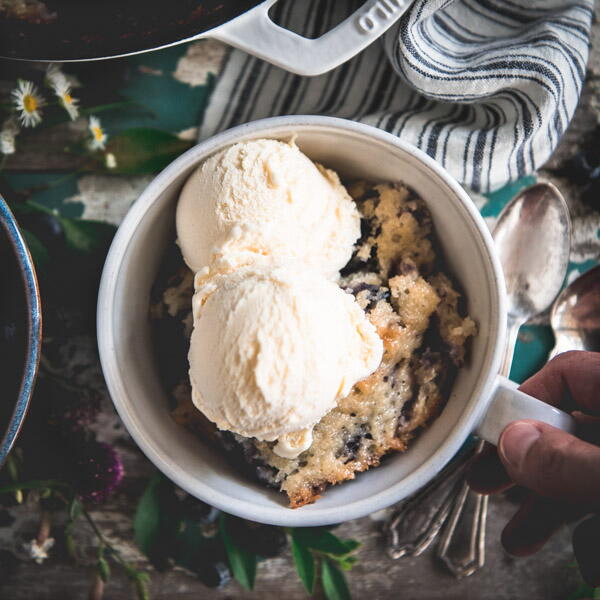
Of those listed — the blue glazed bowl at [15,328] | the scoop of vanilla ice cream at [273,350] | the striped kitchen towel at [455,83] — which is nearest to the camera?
the scoop of vanilla ice cream at [273,350]

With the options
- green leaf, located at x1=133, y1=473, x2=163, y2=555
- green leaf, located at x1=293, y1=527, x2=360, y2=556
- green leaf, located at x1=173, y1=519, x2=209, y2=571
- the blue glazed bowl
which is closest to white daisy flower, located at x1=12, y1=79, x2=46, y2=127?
the blue glazed bowl

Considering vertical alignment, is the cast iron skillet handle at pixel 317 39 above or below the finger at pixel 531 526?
above

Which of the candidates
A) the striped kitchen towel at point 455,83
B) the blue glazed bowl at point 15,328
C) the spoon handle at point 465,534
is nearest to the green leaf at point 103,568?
the blue glazed bowl at point 15,328

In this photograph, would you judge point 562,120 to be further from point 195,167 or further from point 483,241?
point 195,167

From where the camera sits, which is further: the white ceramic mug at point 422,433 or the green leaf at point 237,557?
the green leaf at point 237,557

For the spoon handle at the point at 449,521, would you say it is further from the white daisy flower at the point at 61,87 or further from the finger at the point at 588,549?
the white daisy flower at the point at 61,87

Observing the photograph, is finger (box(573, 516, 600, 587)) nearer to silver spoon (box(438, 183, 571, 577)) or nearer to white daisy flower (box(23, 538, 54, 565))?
silver spoon (box(438, 183, 571, 577))
